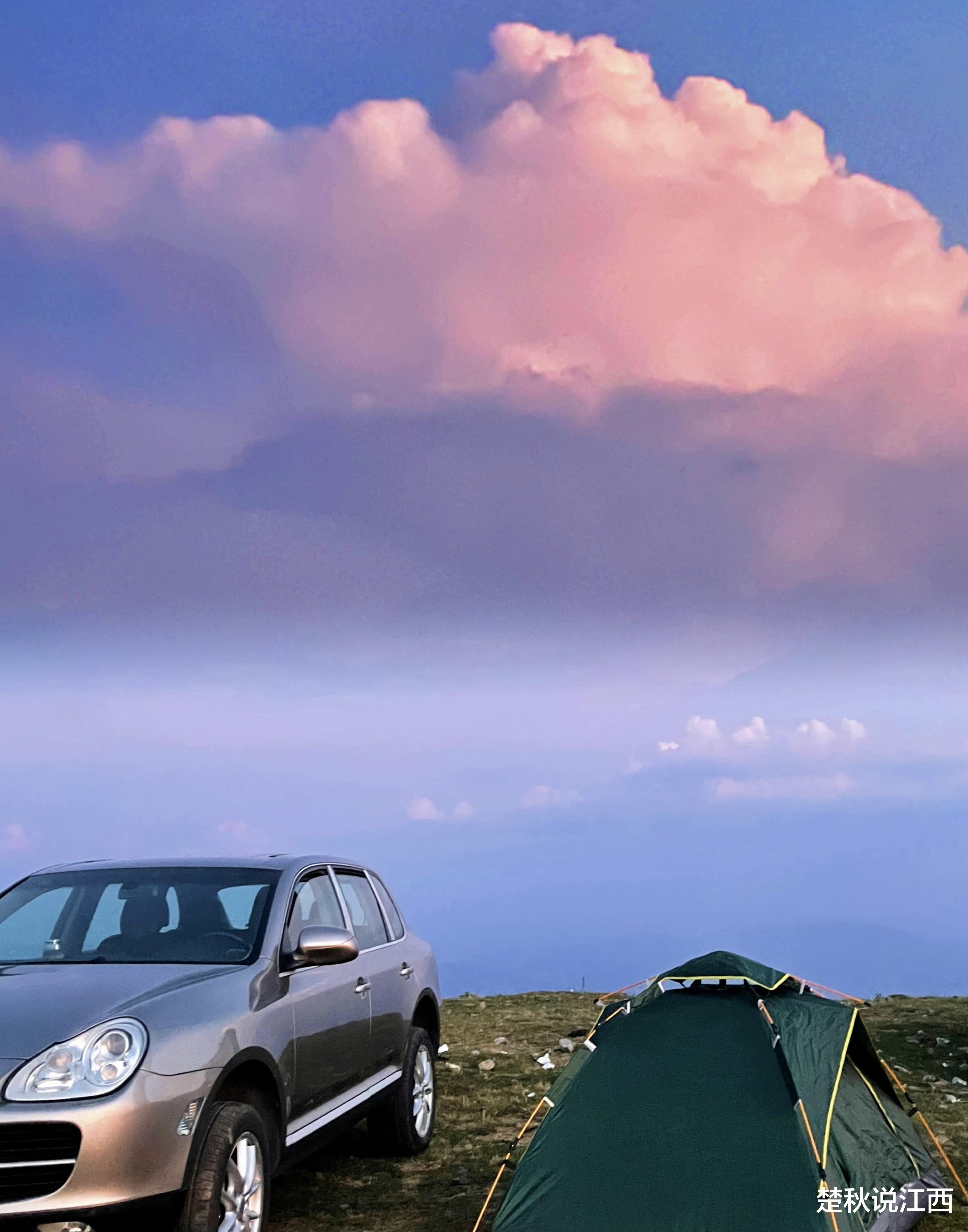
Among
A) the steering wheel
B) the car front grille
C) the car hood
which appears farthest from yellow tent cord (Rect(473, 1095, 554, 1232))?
the car front grille

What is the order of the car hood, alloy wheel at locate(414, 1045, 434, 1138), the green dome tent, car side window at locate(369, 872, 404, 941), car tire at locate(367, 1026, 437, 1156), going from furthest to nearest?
1. car side window at locate(369, 872, 404, 941)
2. alloy wheel at locate(414, 1045, 434, 1138)
3. car tire at locate(367, 1026, 437, 1156)
4. the green dome tent
5. the car hood

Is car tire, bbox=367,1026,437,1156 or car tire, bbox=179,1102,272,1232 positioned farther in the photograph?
car tire, bbox=367,1026,437,1156

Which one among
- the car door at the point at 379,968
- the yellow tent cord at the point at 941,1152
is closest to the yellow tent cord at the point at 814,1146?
the yellow tent cord at the point at 941,1152

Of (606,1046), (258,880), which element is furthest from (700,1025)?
(258,880)

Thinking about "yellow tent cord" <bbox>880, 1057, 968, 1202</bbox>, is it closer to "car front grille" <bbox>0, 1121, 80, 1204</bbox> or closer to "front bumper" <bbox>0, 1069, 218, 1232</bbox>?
"front bumper" <bbox>0, 1069, 218, 1232</bbox>

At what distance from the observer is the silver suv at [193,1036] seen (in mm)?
5305

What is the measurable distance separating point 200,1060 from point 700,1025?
3.45 metres

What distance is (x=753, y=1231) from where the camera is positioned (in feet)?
21.7

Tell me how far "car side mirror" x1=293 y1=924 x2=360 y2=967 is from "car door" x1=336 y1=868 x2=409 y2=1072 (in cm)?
151

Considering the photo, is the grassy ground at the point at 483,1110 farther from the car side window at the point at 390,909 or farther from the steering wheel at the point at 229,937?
the steering wheel at the point at 229,937

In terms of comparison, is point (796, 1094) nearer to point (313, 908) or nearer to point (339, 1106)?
point (339, 1106)

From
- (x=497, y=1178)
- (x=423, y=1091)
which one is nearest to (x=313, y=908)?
(x=497, y=1178)

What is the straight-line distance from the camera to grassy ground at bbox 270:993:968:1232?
26.1 feet

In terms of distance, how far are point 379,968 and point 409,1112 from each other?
4.02ft
